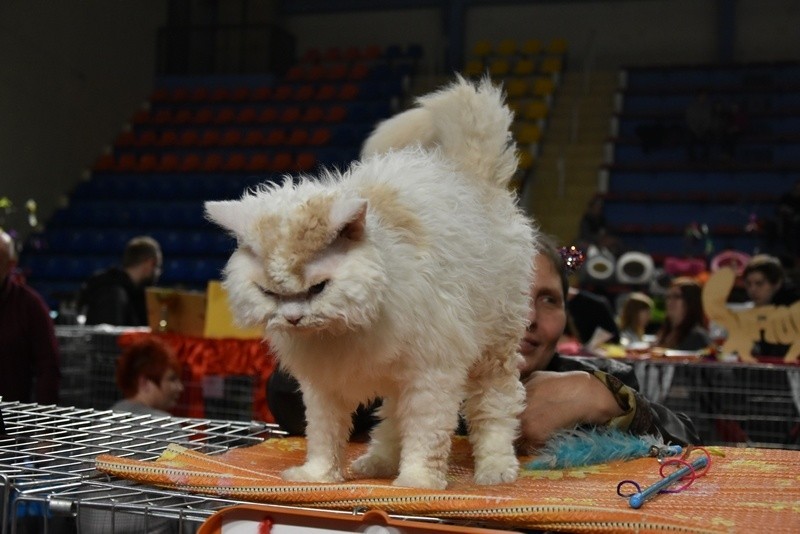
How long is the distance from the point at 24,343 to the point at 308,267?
255cm

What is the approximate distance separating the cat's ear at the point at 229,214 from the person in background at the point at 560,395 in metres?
0.50

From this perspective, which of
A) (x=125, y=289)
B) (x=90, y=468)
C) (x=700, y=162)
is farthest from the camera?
(x=700, y=162)

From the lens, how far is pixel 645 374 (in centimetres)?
338

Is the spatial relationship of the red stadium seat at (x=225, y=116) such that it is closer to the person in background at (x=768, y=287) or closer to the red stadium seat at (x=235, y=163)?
the red stadium seat at (x=235, y=163)

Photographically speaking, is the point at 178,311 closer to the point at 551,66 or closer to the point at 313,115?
the point at 313,115

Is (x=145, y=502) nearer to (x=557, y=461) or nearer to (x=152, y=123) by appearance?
(x=557, y=461)

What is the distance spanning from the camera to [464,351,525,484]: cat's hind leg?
50.7 inches

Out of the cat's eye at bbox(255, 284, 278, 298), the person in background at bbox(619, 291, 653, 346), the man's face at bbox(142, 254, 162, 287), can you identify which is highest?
the cat's eye at bbox(255, 284, 278, 298)

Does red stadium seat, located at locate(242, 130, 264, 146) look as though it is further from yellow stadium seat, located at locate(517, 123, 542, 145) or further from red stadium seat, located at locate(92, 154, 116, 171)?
yellow stadium seat, located at locate(517, 123, 542, 145)

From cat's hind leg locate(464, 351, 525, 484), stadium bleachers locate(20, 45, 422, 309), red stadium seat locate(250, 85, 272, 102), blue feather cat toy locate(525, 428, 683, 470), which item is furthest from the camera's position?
red stadium seat locate(250, 85, 272, 102)

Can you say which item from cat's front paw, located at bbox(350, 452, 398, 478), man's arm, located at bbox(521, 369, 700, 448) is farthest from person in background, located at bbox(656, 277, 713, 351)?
cat's front paw, located at bbox(350, 452, 398, 478)

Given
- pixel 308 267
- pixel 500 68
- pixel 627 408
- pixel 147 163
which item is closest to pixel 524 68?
pixel 500 68

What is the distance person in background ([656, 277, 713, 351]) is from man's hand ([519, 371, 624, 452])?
3.12m

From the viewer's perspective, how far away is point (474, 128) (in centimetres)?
135
